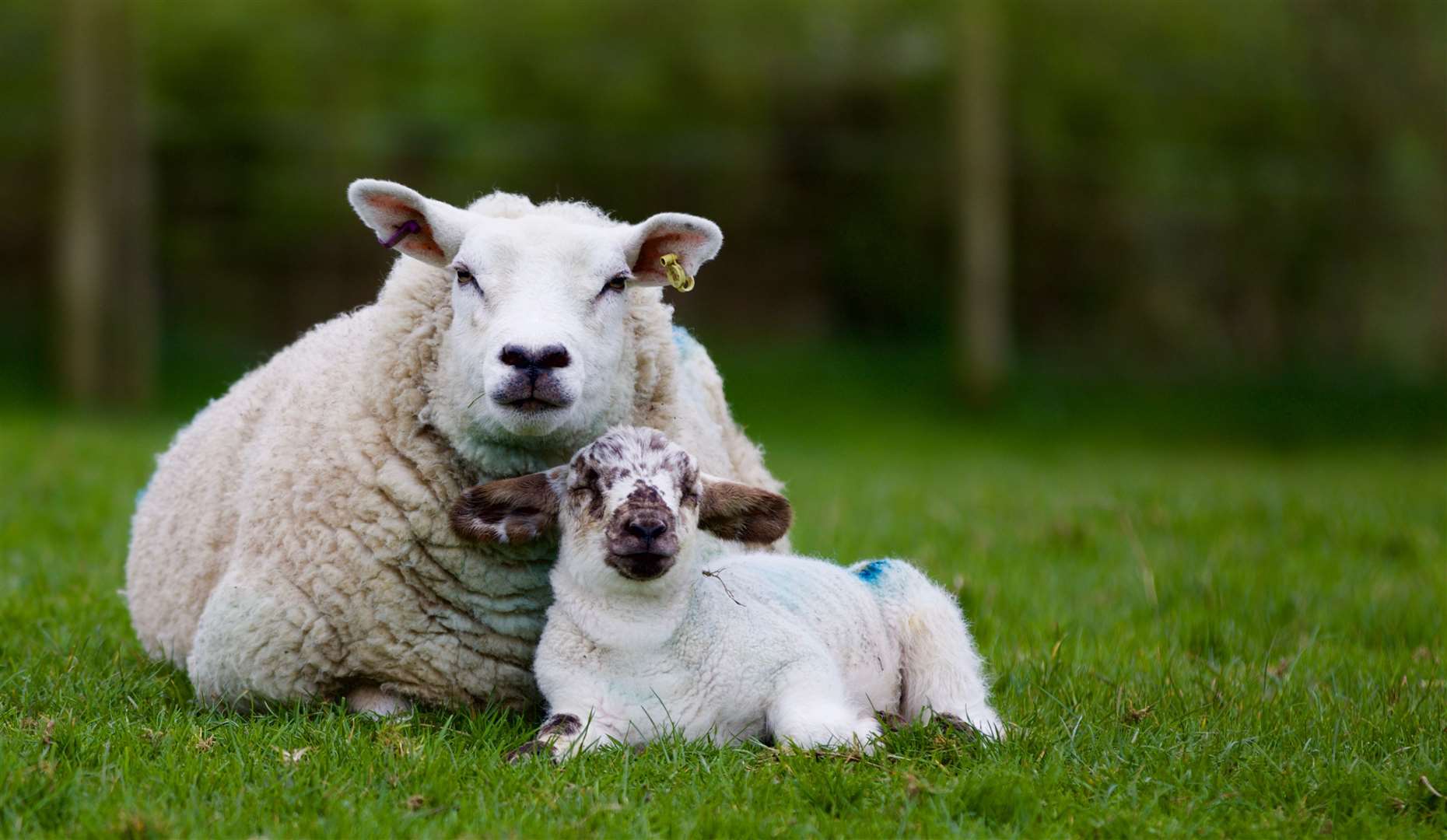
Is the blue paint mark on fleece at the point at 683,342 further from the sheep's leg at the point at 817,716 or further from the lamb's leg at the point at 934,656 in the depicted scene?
the sheep's leg at the point at 817,716

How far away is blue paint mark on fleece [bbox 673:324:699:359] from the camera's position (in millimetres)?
5031

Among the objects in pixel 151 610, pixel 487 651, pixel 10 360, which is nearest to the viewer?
pixel 487 651

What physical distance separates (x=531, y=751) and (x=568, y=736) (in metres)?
0.10

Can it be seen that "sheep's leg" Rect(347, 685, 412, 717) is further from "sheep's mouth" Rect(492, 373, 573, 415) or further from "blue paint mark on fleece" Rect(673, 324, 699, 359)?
"blue paint mark on fleece" Rect(673, 324, 699, 359)

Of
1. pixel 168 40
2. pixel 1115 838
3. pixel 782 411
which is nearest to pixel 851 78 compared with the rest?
pixel 782 411

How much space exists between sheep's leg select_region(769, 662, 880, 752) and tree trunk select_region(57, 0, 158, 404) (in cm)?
1199

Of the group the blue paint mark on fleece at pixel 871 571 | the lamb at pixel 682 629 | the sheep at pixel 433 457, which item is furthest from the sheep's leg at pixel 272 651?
the blue paint mark on fleece at pixel 871 571

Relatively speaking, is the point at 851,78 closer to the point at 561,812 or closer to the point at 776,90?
the point at 776,90

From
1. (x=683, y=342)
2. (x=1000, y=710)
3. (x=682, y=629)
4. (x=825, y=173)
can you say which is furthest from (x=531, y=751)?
(x=825, y=173)

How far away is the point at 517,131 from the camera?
17.4 meters

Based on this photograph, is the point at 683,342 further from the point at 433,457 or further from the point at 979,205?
the point at 979,205

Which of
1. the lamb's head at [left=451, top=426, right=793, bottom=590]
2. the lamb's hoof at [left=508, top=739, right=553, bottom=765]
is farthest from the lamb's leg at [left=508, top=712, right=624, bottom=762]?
the lamb's head at [left=451, top=426, right=793, bottom=590]

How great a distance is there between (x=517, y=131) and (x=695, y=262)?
44.3ft

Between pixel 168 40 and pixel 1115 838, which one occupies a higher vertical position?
pixel 168 40
